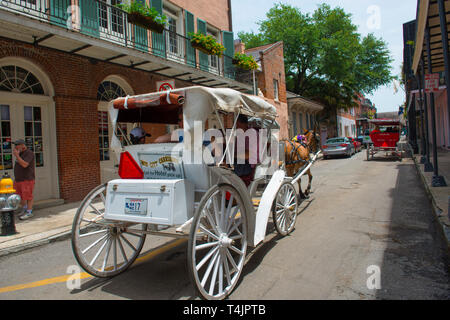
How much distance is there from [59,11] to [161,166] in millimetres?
7570

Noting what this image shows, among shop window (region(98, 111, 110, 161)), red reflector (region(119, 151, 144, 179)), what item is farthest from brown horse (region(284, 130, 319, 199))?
shop window (region(98, 111, 110, 161))

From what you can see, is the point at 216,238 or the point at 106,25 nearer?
the point at 216,238

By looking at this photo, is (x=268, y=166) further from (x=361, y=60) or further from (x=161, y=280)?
(x=361, y=60)

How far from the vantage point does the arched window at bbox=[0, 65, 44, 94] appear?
824cm

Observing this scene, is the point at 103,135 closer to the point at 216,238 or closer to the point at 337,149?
the point at 216,238

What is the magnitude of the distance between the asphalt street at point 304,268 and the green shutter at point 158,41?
8135 mm

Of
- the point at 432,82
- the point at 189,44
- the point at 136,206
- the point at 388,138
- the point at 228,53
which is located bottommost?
the point at 136,206

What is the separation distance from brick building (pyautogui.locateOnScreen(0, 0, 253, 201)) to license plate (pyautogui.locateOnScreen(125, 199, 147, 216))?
457 centimetres

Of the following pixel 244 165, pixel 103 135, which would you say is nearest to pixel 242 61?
pixel 103 135

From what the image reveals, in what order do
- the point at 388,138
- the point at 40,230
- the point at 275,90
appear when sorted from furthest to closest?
1. the point at 275,90
2. the point at 388,138
3. the point at 40,230

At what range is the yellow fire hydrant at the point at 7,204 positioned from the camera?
582cm

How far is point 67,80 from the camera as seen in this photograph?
9.34 meters

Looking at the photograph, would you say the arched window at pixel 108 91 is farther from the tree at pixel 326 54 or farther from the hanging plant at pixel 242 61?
the tree at pixel 326 54

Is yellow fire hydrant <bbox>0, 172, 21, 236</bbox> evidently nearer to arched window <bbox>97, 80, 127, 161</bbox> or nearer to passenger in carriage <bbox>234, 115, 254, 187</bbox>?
passenger in carriage <bbox>234, 115, 254, 187</bbox>
